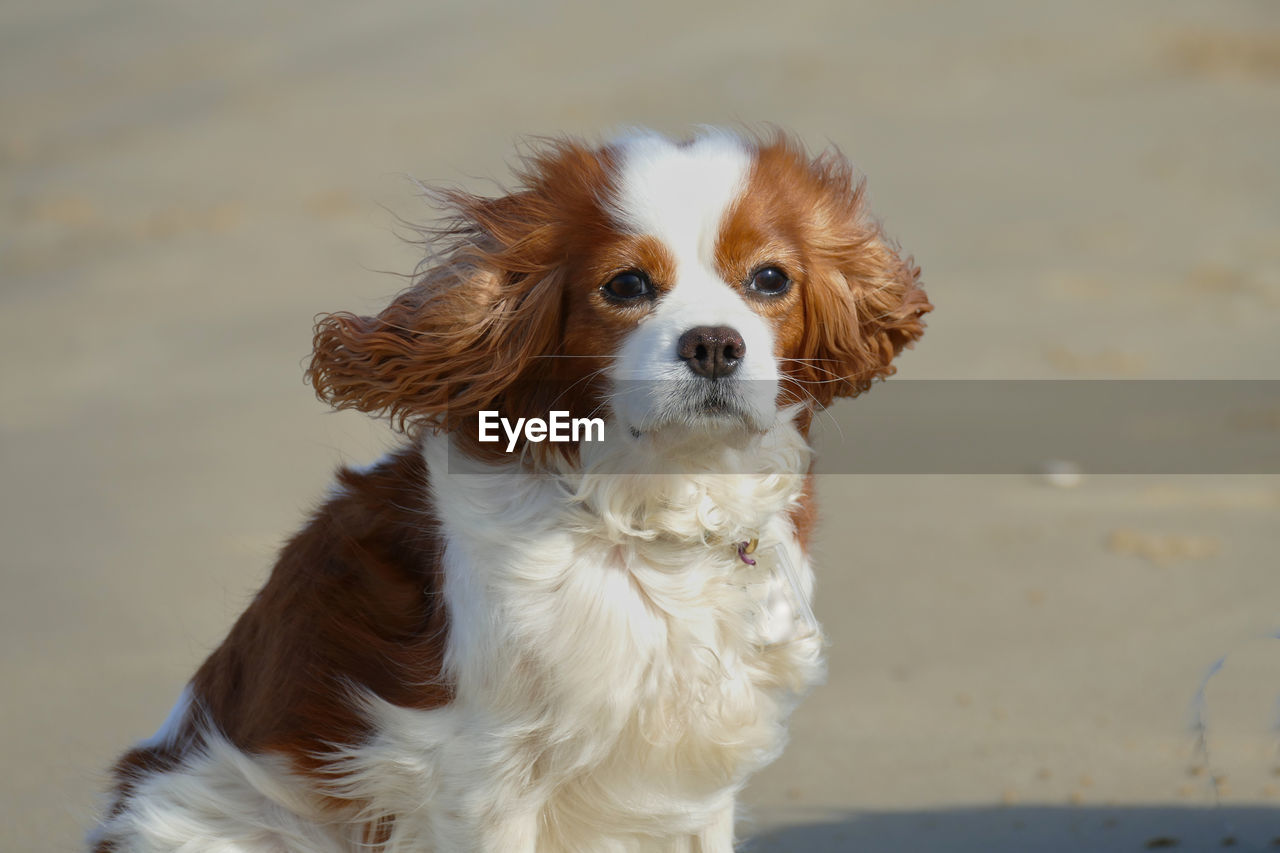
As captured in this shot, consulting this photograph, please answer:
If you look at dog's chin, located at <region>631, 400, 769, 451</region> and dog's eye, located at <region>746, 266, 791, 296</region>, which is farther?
dog's eye, located at <region>746, 266, 791, 296</region>

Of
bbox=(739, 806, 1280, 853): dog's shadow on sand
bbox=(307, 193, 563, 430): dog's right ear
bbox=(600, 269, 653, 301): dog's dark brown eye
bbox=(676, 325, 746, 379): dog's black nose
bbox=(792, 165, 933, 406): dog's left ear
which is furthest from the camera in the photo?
bbox=(739, 806, 1280, 853): dog's shadow on sand

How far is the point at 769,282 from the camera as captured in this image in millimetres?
2975

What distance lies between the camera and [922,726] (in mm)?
5055

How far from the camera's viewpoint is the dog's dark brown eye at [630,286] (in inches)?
114

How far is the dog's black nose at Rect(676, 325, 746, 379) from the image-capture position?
2.76m

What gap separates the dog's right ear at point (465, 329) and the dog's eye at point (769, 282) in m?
0.38

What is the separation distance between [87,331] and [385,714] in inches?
286

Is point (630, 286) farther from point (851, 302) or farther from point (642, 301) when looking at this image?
point (851, 302)

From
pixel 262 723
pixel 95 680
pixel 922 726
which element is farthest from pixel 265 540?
pixel 262 723

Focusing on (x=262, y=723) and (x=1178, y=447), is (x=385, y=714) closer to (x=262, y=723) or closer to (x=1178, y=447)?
(x=262, y=723)

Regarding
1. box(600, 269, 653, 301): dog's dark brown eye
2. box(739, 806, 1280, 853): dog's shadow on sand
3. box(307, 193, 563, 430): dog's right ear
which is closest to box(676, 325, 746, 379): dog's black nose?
box(600, 269, 653, 301): dog's dark brown eye

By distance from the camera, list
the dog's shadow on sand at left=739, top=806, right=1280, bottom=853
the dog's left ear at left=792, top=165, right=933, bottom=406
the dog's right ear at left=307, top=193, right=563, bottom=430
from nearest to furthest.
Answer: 1. the dog's right ear at left=307, top=193, right=563, bottom=430
2. the dog's left ear at left=792, top=165, right=933, bottom=406
3. the dog's shadow on sand at left=739, top=806, right=1280, bottom=853

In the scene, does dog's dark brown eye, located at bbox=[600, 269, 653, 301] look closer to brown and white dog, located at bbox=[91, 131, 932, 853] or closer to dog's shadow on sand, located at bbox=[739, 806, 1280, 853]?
brown and white dog, located at bbox=[91, 131, 932, 853]

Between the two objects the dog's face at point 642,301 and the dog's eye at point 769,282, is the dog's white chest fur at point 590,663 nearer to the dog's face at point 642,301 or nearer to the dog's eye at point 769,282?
the dog's face at point 642,301
